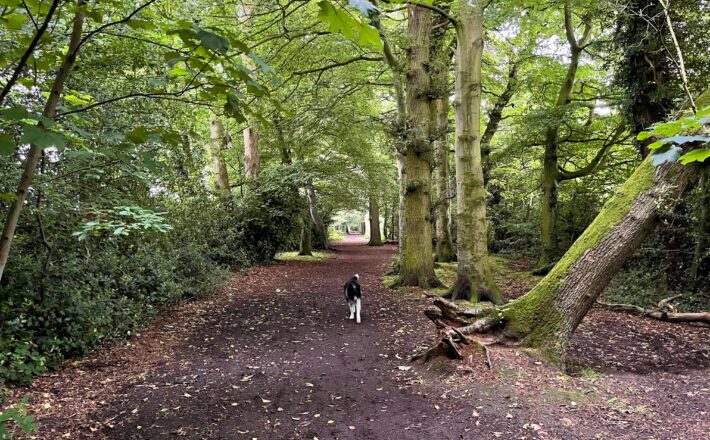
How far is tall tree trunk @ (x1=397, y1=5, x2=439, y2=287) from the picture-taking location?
9.52m

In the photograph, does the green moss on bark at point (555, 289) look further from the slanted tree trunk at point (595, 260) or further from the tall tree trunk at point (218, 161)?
the tall tree trunk at point (218, 161)

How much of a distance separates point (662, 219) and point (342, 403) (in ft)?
12.4

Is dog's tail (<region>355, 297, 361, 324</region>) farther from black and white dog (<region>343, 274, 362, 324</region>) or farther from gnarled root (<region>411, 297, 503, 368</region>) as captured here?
gnarled root (<region>411, 297, 503, 368</region>)

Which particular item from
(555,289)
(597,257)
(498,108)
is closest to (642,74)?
(597,257)

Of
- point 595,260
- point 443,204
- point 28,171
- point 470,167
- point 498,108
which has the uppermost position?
point 498,108

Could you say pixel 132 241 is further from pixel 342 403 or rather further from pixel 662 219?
pixel 662 219

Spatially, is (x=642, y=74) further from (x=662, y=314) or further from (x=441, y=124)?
(x=441, y=124)

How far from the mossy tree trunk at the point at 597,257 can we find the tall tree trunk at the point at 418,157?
493 centimetres

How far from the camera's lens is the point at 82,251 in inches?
232

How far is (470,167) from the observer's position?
314 inches

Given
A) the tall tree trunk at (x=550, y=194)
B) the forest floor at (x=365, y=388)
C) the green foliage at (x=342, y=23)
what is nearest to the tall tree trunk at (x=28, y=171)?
the green foliage at (x=342, y=23)

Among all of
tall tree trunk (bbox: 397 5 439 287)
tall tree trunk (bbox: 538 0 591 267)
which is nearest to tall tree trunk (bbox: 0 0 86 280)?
tall tree trunk (bbox: 397 5 439 287)

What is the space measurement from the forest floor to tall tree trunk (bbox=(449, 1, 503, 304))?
6.44 feet

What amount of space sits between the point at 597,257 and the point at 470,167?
380 centimetres
